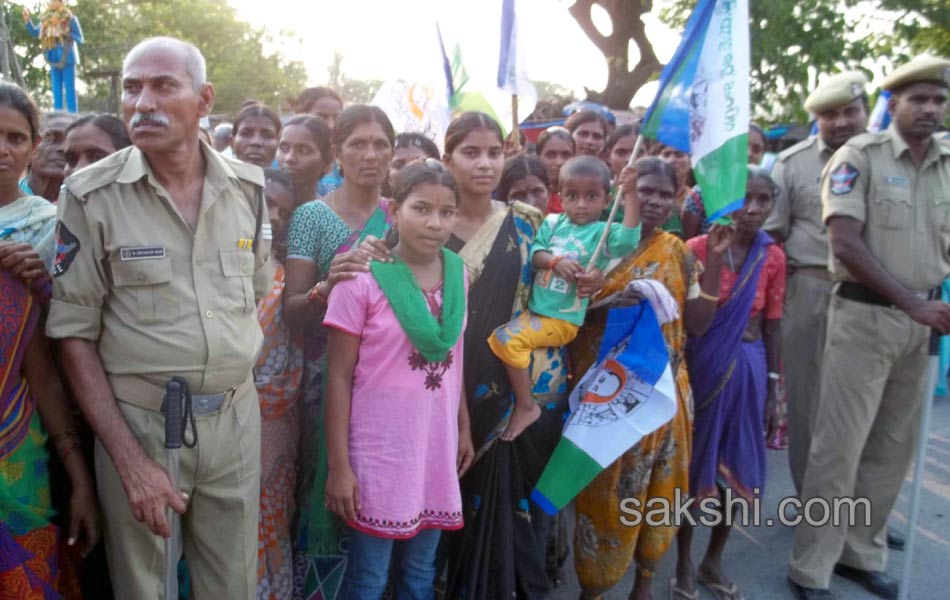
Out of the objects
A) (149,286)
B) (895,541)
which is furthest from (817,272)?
(149,286)

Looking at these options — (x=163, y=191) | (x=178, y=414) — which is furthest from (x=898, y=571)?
(x=163, y=191)

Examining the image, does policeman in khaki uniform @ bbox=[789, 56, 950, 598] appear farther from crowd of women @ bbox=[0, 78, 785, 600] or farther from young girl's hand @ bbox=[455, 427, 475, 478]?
young girl's hand @ bbox=[455, 427, 475, 478]

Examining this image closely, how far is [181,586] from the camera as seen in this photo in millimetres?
2246

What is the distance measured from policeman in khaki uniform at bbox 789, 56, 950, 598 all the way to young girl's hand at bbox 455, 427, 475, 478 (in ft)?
5.75

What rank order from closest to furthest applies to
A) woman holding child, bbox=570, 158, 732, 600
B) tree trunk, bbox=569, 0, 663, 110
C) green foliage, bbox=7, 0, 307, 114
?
1. woman holding child, bbox=570, 158, 732, 600
2. tree trunk, bbox=569, 0, 663, 110
3. green foliage, bbox=7, 0, 307, 114

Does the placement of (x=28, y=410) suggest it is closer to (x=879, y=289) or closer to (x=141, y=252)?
(x=141, y=252)

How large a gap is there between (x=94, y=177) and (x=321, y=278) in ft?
3.06

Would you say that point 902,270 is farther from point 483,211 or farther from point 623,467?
point 483,211

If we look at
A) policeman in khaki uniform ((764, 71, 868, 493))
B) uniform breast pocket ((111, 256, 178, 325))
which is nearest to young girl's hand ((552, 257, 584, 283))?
uniform breast pocket ((111, 256, 178, 325))

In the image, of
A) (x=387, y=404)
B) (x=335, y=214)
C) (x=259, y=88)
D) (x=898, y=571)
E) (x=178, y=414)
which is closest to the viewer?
(x=178, y=414)

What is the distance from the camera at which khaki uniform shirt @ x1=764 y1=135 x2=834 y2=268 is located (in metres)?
3.75

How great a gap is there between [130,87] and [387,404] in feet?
3.73

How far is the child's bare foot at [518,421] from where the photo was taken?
8.23 feet

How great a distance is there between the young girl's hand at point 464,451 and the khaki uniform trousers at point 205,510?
0.71m
